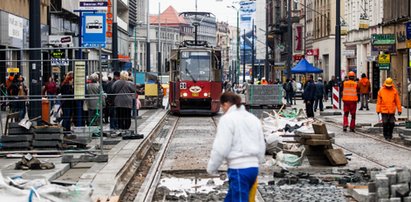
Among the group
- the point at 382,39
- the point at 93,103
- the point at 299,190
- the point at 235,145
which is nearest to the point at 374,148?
the point at 93,103

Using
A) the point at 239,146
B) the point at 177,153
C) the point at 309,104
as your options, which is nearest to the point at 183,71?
the point at 309,104

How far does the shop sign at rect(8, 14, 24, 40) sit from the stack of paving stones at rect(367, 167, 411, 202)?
1245 inches

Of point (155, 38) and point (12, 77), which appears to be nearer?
point (12, 77)

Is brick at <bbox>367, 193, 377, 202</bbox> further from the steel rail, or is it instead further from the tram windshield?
the tram windshield

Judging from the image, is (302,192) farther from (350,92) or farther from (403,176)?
(350,92)

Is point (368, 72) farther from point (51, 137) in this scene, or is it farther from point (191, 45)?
point (51, 137)

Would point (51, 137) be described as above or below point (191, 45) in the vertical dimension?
below

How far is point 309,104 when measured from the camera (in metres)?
35.0

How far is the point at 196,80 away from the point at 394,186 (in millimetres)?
29365

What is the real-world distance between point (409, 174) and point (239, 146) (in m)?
3.41

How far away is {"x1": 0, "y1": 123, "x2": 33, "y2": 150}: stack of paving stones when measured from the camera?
1780 centimetres

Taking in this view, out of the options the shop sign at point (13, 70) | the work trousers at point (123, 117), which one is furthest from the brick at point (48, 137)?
the work trousers at point (123, 117)

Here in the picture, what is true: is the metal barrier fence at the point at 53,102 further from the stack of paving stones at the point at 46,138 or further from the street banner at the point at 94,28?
the street banner at the point at 94,28

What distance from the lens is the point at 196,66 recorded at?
40406mm
